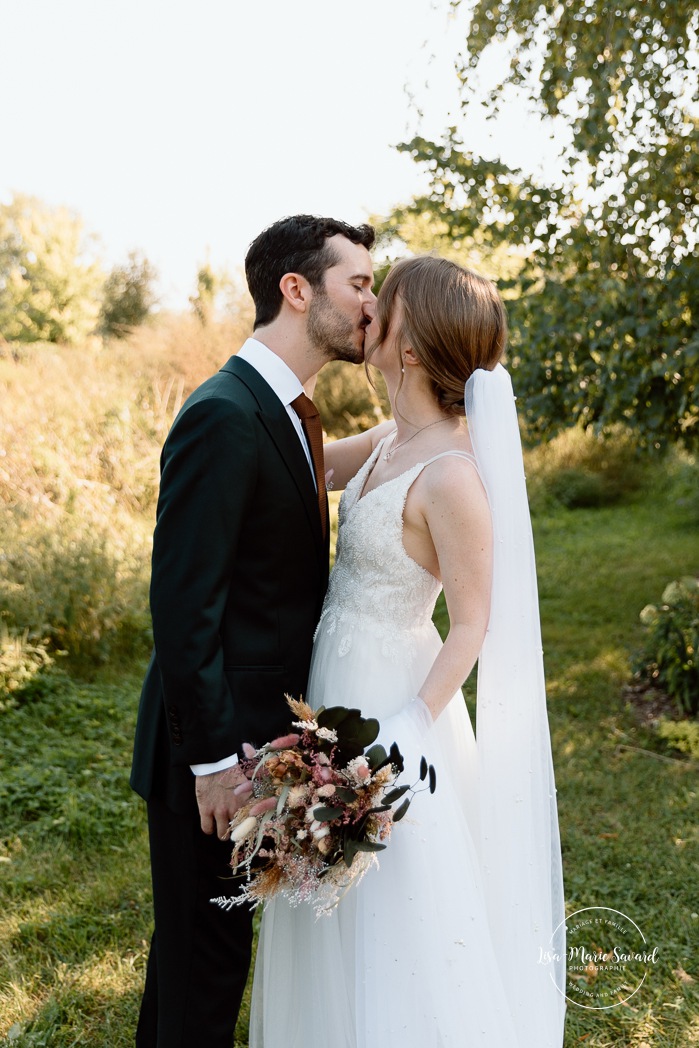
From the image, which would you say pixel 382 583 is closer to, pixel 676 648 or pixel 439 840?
pixel 439 840

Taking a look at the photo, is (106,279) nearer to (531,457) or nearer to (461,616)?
(531,457)

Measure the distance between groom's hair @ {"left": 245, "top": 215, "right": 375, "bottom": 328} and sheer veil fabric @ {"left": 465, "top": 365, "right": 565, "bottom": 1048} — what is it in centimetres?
55

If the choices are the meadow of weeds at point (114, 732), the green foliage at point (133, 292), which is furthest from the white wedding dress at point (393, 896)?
the green foliage at point (133, 292)

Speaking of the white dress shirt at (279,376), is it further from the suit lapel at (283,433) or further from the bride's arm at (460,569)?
the bride's arm at (460,569)

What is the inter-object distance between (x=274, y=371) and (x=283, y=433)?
220 mm

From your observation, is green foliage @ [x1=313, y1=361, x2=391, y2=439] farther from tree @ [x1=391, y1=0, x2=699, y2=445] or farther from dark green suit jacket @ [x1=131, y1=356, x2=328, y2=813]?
dark green suit jacket @ [x1=131, y1=356, x2=328, y2=813]

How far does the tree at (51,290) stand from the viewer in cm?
3155

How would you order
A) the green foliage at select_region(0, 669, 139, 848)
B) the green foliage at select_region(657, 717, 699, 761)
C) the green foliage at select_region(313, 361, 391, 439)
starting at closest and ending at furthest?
the green foliage at select_region(0, 669, 139, 848)
the green foliage at select_region(657, 717, 699, 761)
the green foliage at select_region(313, 361, 391, 439)

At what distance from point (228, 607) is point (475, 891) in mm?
981

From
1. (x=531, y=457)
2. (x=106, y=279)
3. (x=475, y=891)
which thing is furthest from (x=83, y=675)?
(x=106, y=279)

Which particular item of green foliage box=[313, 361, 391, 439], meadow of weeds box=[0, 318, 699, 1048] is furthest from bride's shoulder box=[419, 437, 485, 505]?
green foliage box=[313, 361, 391, 439]

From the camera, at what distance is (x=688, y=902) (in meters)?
3.57

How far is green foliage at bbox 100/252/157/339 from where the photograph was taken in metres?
30.0

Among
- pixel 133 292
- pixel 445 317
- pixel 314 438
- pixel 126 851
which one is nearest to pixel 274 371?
pixel 314 438
